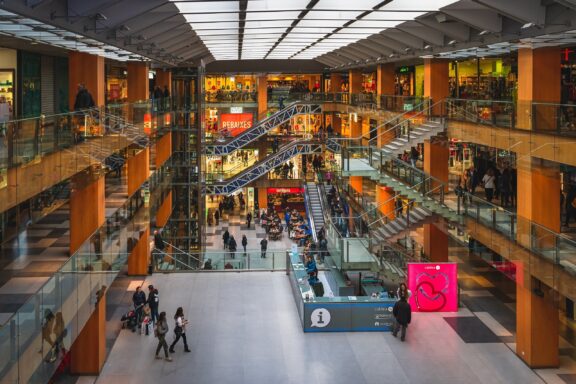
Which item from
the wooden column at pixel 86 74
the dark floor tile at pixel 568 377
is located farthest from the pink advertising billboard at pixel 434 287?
the wooden column at pixel 86 74

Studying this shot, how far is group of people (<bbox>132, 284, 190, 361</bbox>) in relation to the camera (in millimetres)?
16688

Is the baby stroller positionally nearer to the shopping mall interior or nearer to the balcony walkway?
the shopping mall interior

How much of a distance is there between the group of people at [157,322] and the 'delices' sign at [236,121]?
28945 millimetres

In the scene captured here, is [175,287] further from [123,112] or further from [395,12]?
[395,12]

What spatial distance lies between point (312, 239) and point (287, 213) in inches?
360

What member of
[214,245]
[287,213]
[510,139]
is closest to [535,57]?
[510,139]

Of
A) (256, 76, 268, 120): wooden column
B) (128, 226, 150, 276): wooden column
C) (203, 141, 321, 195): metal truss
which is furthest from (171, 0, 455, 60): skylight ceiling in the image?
(256, 76, 268, 120): wooden column

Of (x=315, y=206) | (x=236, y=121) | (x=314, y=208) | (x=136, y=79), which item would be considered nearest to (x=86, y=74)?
(x=136, y=79)

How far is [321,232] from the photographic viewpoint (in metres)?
30.2

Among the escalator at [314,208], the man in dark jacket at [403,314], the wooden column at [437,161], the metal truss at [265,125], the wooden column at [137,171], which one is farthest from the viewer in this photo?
the metal truss at [265,125]

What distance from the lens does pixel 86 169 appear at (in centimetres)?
1580

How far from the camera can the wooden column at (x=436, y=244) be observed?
25.7 metres

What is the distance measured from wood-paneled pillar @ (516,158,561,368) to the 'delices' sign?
32470 mm

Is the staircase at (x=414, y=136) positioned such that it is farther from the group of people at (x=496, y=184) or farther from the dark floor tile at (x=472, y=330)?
the dark floor tile at (x=472, y=330)
